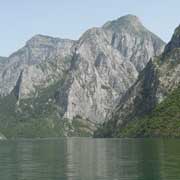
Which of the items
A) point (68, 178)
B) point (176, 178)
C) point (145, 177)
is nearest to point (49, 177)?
point (68, 178)

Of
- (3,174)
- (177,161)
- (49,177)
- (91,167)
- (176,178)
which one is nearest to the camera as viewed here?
(176,178)

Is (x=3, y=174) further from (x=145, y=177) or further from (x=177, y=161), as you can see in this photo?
(x=177, y=161)

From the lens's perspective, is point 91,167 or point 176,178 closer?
point 176,178

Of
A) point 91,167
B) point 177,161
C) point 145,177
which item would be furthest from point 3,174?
point 177,161

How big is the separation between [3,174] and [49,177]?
1307cm

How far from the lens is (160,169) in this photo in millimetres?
103875

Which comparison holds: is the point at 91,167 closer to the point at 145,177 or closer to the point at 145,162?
the point at 145,162

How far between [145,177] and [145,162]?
102 ft

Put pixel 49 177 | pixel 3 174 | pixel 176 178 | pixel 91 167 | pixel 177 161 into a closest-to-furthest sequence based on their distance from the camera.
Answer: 1. pixel 176 178
2. pixel 49 177
3. pixel 3 174
4. pixel 91 167
5. pixel 177 161

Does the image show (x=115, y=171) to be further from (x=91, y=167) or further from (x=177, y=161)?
(x=177, y=161)

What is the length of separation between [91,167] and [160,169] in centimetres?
1794

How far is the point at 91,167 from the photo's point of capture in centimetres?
11381

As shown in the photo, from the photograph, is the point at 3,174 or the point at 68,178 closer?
the point at 68,178

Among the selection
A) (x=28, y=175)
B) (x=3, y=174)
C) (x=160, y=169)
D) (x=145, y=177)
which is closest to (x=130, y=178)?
(x=145, y=177)
